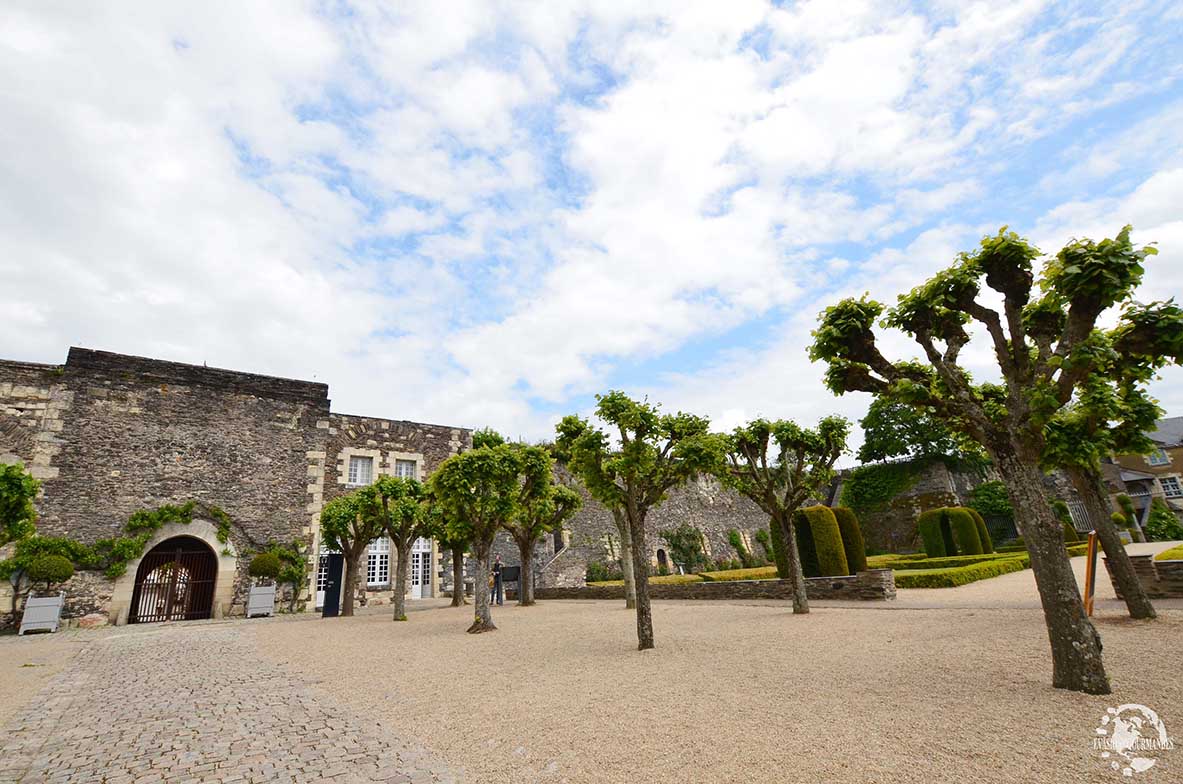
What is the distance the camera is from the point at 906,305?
6715 millimetres

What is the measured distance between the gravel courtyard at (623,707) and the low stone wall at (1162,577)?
72 cm

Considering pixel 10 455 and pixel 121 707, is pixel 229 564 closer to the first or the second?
pixel 10 455

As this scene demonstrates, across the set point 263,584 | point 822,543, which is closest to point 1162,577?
point 822,543

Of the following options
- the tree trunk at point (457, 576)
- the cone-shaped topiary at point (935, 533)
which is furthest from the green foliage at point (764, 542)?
the tree trunk at point (457, 576)

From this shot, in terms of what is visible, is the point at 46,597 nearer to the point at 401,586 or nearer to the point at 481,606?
the point at 401,586

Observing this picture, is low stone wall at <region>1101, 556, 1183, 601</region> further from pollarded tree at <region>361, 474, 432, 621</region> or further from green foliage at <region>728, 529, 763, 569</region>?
green foliage at <region>728, 529, 763, 569</region>

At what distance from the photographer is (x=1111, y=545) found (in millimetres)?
8188

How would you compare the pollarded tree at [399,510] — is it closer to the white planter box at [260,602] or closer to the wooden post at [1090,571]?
the white planter box at [260,602]

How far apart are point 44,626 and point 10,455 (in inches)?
206

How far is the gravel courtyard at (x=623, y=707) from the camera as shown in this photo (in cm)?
381

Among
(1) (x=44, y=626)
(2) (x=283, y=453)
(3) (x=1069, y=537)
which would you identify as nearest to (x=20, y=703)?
(1) (x=44, y=626)

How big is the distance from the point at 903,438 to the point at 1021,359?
32.3 m

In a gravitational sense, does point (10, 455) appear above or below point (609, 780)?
above

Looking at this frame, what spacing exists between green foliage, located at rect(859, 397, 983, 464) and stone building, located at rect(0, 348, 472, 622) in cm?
3086
